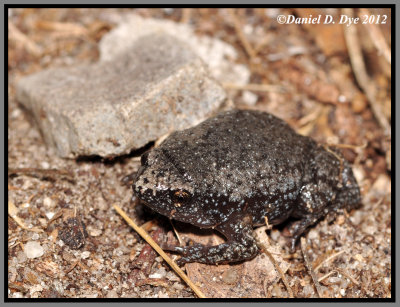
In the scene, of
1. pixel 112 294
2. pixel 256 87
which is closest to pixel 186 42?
pixel 256 87

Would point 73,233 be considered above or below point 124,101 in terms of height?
below

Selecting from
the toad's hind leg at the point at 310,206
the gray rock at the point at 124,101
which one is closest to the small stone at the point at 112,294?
the gray rock at the point at 124,101

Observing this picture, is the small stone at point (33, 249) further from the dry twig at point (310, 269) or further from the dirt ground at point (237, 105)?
the dry twig at point (310, 269)

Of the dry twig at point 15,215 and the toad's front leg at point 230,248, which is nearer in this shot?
the toad's front leg at point 230,248

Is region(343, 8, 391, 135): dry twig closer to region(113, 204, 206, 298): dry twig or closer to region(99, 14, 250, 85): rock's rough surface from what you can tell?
region(99, 14, 250, 85): rock's rough surface

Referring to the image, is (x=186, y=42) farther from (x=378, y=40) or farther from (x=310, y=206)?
(x=310, y=206)

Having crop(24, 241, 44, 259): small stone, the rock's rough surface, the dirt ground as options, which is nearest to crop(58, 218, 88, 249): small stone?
the dirt ground

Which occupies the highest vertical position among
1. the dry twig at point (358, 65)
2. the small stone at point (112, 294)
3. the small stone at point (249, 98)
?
the dry twig at point (358, 65)
